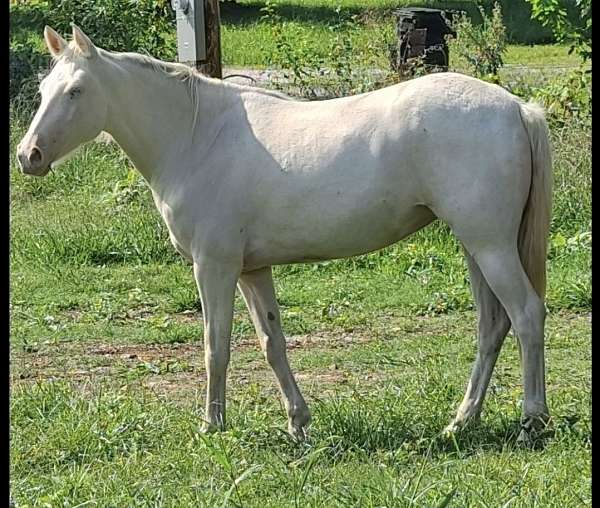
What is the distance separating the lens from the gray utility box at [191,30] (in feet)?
28.2

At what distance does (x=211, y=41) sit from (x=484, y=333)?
4242 mm

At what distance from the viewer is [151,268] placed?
29.2ft

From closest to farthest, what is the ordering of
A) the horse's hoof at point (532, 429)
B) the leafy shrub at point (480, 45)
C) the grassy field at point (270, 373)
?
the grassy field at point (270, 373), the horse's hoof at point (532, 429), the leafy shrub at point (480, 45)

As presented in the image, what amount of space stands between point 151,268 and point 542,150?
14.2 ft

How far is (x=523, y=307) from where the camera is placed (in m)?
5.18

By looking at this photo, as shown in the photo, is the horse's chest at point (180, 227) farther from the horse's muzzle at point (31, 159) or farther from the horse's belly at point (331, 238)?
the horse's muzzle at point (31, 159)

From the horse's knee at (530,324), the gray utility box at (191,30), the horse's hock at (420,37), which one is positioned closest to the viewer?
the horse's knee at (530,324)

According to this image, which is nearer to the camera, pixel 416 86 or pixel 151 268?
pixel 416 86

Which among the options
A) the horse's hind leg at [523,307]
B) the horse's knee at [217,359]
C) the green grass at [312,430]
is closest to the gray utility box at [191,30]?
the green grass at [312,430]

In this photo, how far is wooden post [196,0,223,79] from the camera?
8938 mm

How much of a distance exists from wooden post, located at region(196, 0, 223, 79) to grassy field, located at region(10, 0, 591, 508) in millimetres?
1306
